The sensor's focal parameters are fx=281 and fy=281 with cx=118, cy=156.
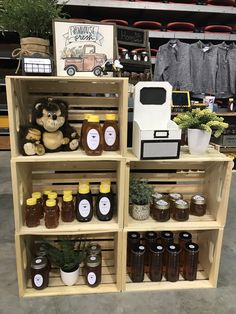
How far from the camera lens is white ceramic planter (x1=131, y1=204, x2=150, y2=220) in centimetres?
166

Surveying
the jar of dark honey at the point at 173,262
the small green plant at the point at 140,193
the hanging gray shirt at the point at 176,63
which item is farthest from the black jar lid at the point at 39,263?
the hanging gray shirt at the point at 176,63

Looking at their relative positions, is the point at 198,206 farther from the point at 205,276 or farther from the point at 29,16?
the point at 29,16

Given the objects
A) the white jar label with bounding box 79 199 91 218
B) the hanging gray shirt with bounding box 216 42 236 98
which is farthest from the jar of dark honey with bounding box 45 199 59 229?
the hanging gray shirt with bounding box 216 42 236 98

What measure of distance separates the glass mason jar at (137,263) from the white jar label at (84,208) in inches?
14.9

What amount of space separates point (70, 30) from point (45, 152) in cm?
65

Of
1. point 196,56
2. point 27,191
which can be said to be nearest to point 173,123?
point 27,191

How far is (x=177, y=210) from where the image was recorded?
1.68 metres

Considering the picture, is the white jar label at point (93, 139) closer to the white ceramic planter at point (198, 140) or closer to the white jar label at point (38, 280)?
the white ceramic planter at point (198, 140)

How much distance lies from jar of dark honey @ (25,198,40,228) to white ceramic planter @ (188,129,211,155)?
93cm

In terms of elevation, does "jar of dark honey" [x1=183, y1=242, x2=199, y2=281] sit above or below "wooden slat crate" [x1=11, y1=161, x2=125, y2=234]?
below

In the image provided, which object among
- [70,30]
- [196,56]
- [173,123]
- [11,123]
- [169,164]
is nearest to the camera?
[11,123]

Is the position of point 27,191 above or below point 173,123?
below

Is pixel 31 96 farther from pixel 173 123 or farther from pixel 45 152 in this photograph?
pixel 173 123

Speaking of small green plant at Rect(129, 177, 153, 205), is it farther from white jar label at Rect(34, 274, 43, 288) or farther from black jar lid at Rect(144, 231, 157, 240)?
white jar label at Rect(34, 274, 43, 288)
